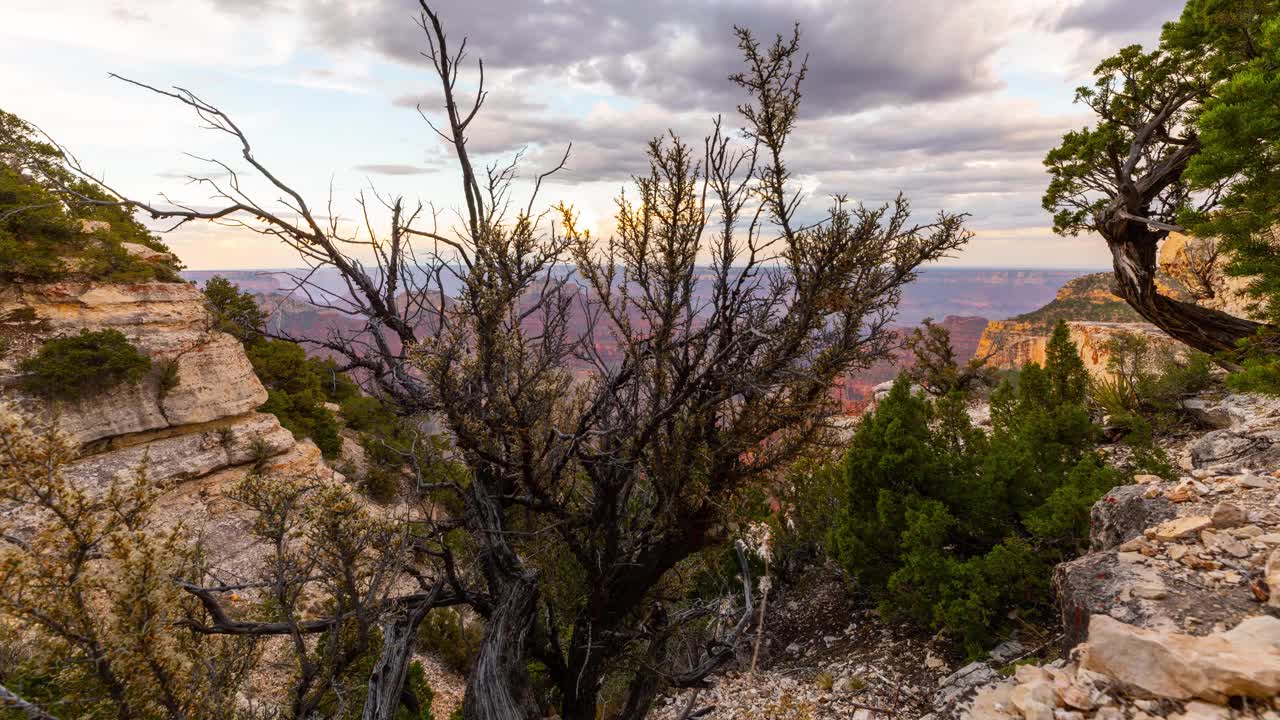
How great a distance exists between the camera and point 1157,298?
33.7ft

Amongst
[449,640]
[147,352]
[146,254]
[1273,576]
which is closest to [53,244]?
[146,254]

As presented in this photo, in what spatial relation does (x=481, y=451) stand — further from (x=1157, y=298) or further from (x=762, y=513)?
(x=1157, y=298)

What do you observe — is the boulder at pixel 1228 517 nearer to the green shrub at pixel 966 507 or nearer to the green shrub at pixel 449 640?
the green shrub at pixel 966 507

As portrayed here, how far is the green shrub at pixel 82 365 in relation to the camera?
1448cm

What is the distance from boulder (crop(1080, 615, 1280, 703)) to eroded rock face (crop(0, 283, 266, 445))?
69.9 ft

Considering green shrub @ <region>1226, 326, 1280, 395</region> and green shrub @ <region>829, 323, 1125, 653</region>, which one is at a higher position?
→ green shrub @ <region>1226, 326, 1280, 395</region>

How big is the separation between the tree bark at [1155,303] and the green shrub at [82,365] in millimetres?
25161

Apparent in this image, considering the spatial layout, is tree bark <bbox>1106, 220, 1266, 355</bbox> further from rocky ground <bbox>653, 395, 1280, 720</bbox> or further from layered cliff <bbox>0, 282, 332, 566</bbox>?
layered cliff <bbox>0, 282, 332, 566</bbox>

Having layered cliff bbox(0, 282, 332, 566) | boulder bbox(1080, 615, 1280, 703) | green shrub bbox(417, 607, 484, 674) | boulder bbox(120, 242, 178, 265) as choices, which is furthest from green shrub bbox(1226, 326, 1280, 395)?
boulder bbox(120, 242, 178, 265)

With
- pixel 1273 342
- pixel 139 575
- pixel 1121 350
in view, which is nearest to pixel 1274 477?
pixel 1273 342

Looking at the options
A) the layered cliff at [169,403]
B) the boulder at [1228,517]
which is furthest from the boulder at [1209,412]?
the layered cliff at [169,403]

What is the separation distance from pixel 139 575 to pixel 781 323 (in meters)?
5.63

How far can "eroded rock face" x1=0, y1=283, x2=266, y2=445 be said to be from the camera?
15.2 meters

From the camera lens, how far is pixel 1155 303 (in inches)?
407
